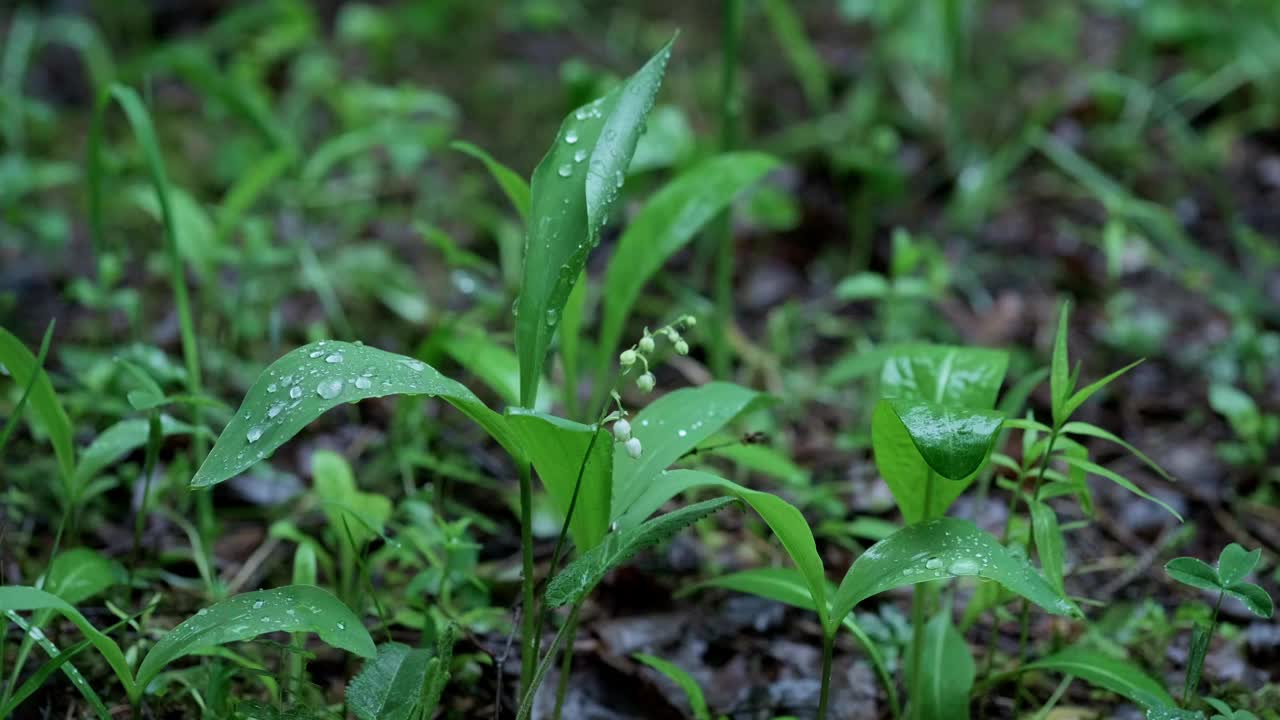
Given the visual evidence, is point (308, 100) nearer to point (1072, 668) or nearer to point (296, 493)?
point (296, 493)

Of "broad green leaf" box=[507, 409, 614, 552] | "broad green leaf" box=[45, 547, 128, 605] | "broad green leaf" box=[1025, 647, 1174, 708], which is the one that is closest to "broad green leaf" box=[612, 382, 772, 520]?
"broad green leaf" box=[507, 409, 614, 552]

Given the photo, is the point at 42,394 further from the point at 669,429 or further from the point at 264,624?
the point at 669,429

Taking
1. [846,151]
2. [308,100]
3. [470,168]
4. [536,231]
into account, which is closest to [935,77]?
[846,151]

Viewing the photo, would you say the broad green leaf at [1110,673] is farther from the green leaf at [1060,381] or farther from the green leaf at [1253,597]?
the green leaf at [1060,381]

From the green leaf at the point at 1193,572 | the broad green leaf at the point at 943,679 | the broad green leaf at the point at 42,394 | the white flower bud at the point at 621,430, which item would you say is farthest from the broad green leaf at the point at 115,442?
the green leaf at the point at 1193,572

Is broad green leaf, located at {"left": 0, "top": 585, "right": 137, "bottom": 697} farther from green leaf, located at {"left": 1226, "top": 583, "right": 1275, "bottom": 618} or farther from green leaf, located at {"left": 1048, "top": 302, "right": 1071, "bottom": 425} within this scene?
green leaf, located at {"left": 1226, "top": 583, "right": 1275, "bottom": 618}

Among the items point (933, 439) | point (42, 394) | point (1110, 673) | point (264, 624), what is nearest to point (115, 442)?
point (42, 394)
